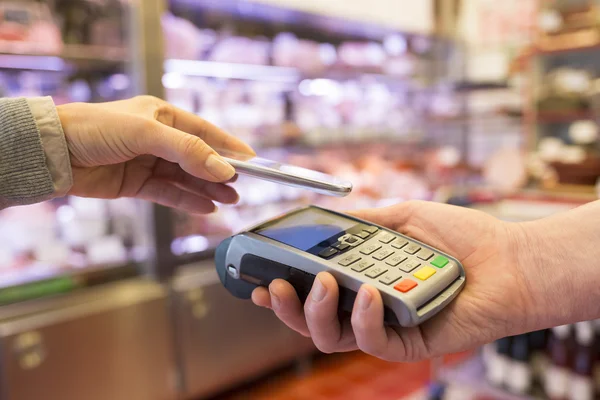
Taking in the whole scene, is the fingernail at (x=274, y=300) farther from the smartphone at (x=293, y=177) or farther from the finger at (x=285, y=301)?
the smartphone at (x=293, y=177)

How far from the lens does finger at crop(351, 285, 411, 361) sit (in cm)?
68

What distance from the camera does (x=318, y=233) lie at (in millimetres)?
825

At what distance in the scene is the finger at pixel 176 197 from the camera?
99 cm

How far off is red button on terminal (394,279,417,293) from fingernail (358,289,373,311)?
46 mm

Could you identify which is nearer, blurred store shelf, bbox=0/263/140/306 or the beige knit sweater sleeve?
the beige knit sweater sleeve

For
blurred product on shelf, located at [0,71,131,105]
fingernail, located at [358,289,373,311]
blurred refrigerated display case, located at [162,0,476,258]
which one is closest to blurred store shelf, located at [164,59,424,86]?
blurred refrigerated display case, located at [162,0,476,258]

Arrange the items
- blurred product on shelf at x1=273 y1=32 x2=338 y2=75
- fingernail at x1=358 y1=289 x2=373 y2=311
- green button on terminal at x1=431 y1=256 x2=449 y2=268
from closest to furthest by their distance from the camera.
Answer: fingernail at x1=358 y1=289 x2=373 y2=311, green button on terminal at x1=431 y1=256 x2=449 y2=268, blurred product on shelf at x1=273 y1=32 x2=338 y2=75

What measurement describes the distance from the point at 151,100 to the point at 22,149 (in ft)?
0.71

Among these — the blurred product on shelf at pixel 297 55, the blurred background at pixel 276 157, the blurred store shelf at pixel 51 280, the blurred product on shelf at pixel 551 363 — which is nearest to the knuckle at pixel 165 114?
the blurred background at pixel 276 157

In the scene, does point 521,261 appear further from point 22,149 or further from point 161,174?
point 22,149

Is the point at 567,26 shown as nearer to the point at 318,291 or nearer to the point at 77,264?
the point at 77,264

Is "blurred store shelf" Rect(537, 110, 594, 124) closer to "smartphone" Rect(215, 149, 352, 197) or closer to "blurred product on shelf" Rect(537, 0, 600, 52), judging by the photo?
"blurred product on shelf" Rect(537, 0, 600, 52)

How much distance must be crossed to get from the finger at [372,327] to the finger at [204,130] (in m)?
0.38

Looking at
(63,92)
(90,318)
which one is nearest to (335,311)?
(90,318)
